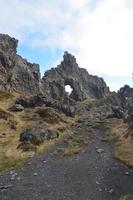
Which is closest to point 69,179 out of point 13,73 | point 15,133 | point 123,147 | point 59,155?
point 59,155

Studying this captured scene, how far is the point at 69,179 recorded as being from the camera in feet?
134

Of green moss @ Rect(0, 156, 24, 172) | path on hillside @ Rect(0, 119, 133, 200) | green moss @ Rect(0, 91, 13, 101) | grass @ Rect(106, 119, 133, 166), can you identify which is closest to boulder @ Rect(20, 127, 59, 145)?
path on hillside @ Rect(0, 119, 133, 200)

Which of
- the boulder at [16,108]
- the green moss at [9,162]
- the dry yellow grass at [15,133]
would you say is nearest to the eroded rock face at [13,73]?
the dry yellow grass at [15,133]

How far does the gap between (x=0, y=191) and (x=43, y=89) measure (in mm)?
109984

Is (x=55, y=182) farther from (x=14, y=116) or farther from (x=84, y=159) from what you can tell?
(x=14, y=116)

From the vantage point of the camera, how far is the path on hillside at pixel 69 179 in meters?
35.2

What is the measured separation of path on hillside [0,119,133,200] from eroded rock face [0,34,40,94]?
7525 centimetres

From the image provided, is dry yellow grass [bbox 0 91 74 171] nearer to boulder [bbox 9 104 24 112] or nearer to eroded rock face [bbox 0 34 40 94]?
boulder [bbox 9 104 24 112]

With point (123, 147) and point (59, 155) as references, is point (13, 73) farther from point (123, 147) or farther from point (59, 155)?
point (59, 155)

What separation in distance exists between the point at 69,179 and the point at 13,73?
3884 inches

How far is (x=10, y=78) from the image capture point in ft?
428

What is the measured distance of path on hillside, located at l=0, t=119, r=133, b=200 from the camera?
35250 millimetres

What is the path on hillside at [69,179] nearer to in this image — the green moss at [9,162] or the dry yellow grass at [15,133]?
the green moss at [9,162]

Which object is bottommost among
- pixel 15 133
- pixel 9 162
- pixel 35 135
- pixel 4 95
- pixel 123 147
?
pixel 9 162
